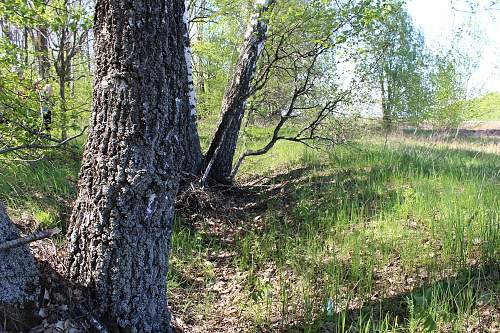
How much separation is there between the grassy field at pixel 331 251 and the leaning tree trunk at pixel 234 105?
470 mm

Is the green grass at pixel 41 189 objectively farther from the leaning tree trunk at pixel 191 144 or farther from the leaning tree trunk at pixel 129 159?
the leaning tree trunk at pixel 129 159

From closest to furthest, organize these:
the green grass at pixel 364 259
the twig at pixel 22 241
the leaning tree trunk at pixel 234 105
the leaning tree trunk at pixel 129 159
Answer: the twig at pixel 22 241 → the leaning tree trunk at pixel 129 159 → the green grass at pixel 364 259 → the leaning tree trunk at pixel 234 105

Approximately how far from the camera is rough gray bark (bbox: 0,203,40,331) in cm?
164

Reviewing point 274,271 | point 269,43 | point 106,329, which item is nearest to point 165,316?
point 106,329

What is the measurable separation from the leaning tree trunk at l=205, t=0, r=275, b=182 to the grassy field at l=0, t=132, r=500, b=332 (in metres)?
0.47

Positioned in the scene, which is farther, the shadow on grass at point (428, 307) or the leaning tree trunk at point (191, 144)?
the leaning tree trunk at point (191, 144)

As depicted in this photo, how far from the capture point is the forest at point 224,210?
1898 mm

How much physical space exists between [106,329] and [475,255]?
2.64 metres

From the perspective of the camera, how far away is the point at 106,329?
1.91 m

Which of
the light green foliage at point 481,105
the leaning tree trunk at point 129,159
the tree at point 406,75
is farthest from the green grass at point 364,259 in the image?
the light green foliage at point 481,105

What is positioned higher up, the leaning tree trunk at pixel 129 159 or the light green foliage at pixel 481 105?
the light green foliage at pixel 481 105

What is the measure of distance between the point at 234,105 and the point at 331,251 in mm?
2708

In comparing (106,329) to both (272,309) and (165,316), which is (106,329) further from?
(272,309)

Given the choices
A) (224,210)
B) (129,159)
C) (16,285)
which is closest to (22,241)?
(16,285)
